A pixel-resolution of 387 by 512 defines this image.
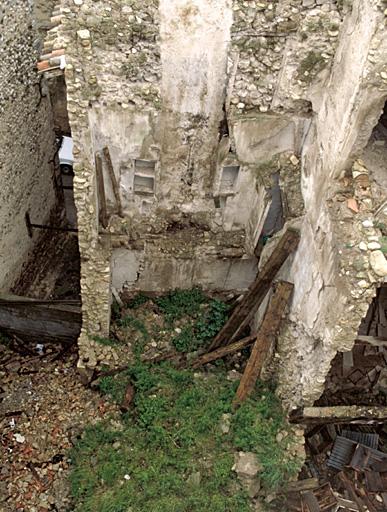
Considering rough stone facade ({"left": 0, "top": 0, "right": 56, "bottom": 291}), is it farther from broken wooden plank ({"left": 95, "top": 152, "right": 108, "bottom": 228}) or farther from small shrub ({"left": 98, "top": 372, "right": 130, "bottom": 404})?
small shrub ({"left": 98, "top": 372, "right": 130, "bottom": 404})

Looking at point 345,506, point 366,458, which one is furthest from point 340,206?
point 345,506

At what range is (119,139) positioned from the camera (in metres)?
6.99

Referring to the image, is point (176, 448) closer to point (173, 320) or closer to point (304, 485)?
point (304, 485)

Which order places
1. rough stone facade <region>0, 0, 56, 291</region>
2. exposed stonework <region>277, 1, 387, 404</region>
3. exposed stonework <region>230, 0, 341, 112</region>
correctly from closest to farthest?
exposed stonework <region>277, 1, 387, 404</region> < exposed stonework <region>230, 0, 341, 112</region> < rough stone facade <region>0, 0, 56, 291</region>

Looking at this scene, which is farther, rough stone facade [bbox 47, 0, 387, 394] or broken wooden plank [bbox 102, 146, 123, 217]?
broken wooden plank [bbox 102, 146, 123, 217]

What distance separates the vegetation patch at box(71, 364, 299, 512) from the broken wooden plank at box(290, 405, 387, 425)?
383 millimetres

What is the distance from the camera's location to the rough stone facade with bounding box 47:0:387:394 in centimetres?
586

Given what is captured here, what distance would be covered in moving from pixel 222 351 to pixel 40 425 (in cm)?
293

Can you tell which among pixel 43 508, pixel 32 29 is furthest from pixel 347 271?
pixel 32 29

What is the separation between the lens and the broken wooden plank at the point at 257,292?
23.5 ft

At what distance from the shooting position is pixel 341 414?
7258mm

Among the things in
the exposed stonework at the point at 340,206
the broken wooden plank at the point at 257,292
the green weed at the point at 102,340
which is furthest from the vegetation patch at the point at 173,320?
the exposed stonework at the point at 340,206

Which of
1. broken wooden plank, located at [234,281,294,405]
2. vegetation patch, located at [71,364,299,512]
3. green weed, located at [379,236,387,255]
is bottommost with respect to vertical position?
vegetation patch, located at [71,364,299,512]

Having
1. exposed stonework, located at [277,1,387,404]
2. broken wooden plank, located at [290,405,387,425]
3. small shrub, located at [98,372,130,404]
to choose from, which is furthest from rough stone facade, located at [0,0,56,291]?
broken wooden plank, located at [290,405,387,425]
